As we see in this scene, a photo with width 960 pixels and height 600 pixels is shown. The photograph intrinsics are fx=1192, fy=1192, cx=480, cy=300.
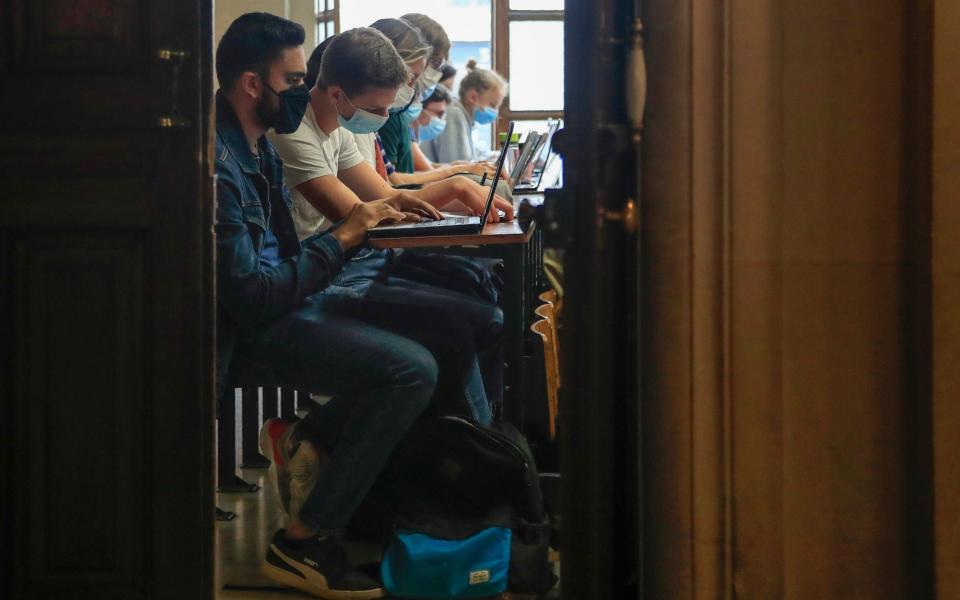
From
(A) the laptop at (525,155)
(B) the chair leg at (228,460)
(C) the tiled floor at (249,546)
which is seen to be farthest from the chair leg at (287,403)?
(A) the laptop at (525,155)

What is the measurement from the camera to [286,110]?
112 inches

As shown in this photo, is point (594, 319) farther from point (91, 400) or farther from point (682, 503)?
point (91, 400)

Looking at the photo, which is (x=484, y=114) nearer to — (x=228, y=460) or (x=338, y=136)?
(x=338, y=136)

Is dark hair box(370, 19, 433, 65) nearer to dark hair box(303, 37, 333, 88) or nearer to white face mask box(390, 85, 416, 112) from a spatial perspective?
white face mask box(390, 85, 416, 112)

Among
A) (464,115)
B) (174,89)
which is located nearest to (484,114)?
(464,115)

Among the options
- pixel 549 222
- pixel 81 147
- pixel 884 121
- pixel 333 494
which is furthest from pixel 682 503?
pixel 81 147

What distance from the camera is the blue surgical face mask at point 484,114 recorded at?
24.8 feet

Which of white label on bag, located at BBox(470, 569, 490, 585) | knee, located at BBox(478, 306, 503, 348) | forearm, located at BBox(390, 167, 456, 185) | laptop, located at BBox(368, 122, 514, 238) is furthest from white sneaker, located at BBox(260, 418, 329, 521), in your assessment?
forearm, located at BBox(390, 167, 456, 185)

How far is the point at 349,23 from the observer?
Answer: 936 cm

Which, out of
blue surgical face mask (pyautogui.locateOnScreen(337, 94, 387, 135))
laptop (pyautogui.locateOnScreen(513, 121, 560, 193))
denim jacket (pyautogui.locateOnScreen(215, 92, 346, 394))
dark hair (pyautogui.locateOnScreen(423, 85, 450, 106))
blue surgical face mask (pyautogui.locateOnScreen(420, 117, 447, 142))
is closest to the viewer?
denim jacket (pyautogui.locateOnScreen(215, 92, 346, 394))

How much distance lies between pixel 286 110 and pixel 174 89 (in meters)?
0.74

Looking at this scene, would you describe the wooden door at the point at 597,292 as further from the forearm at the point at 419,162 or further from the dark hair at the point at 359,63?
the forearm at the point at 419,162

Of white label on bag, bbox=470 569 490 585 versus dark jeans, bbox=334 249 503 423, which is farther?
dark jeans, bbox=334 249 503 423

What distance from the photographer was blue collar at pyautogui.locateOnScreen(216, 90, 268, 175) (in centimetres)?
271
